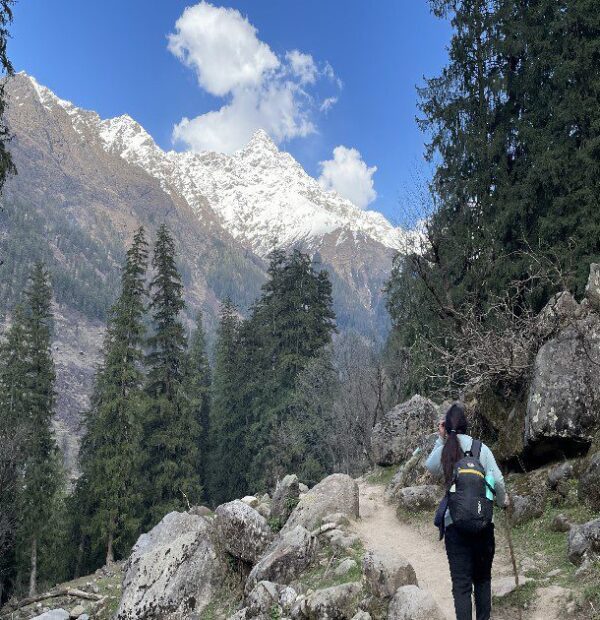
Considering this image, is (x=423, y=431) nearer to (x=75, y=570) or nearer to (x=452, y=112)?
(x=452, y=112)

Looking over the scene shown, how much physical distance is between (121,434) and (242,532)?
681 inches

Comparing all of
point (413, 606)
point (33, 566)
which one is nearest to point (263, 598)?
point (413, 606)

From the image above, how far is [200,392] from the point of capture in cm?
3834

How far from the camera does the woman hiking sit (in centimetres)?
450

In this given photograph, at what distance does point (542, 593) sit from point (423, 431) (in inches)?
336

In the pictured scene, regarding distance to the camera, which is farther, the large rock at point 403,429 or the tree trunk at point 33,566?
the tree trunk at point 33,566

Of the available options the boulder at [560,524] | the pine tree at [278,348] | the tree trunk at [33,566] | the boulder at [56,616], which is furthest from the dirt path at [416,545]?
the tree trunk at [33,566]

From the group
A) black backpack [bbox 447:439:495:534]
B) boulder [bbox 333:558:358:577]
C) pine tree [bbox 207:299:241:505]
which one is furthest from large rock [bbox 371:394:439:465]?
pine tree [bbox 207:299:241:505]

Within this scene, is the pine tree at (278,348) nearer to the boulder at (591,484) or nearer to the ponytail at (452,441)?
the boulder at (591,484)

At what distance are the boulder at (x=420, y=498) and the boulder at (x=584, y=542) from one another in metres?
3.97

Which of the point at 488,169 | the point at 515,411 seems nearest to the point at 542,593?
the point at 515,411

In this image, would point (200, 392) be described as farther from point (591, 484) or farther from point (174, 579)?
point (591, 484)

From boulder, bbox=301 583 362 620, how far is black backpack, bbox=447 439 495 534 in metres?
2.57

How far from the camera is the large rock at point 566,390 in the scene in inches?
303
